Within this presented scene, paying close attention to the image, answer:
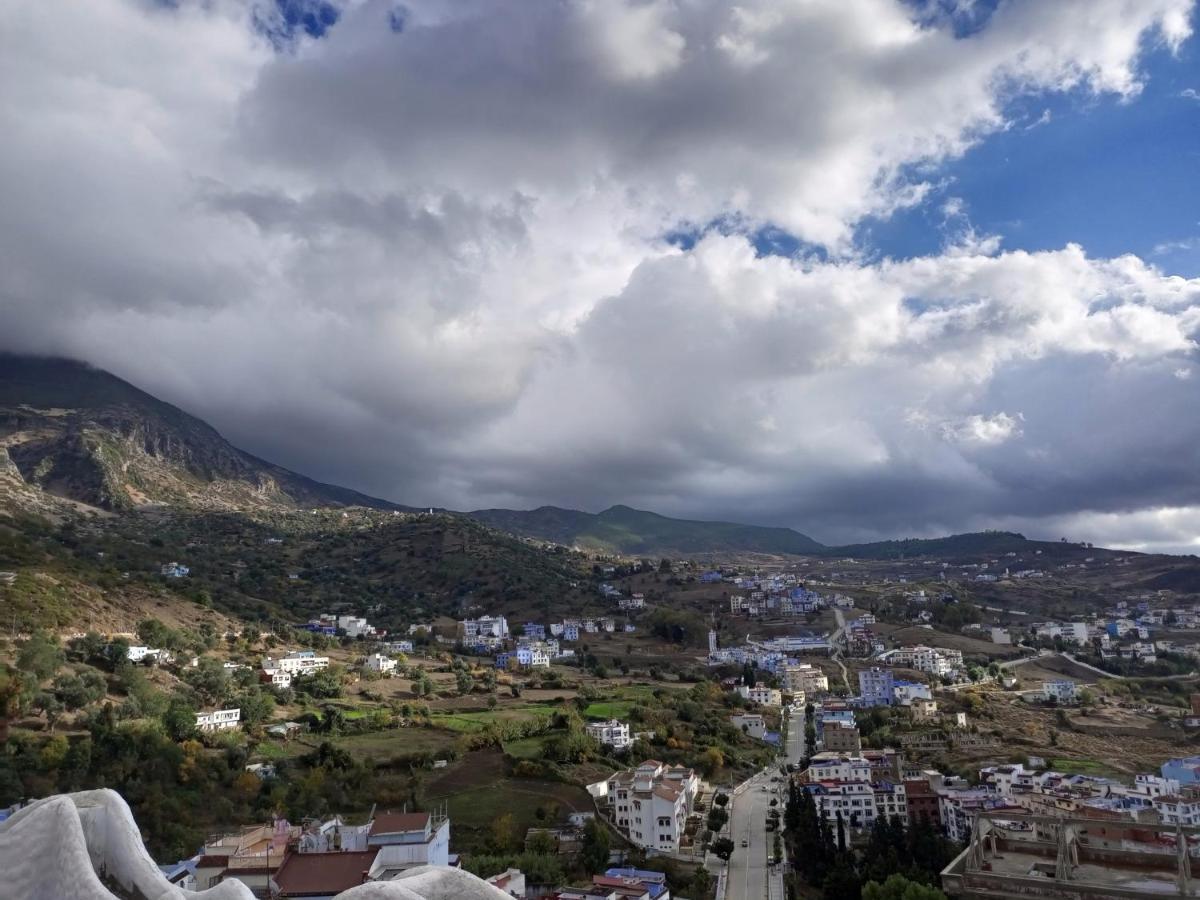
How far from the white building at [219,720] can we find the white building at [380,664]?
19.0 meters

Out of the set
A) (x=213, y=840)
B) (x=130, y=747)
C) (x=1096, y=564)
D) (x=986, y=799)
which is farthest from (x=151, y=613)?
(x=1096, y=564)

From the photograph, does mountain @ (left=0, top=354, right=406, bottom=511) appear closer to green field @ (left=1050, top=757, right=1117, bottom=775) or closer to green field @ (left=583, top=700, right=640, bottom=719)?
green field @ (left=583, top=700, right=640, bottom=719)

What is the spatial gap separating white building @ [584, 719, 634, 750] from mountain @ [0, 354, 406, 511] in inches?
3444

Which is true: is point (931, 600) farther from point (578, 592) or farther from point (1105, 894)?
point (1105, 894)

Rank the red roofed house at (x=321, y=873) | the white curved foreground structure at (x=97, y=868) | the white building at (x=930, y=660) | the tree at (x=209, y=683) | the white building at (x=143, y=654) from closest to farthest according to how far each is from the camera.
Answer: the white curved foreground structure at (x=97, y=868) → the red roofed house at (x=321, y=873) → the tree at (x=209, y=683) → the white building at (x=143, y=654) → the white building at (x=930, y=660)

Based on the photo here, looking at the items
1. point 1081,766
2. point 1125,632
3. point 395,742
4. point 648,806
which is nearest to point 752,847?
point 648,806

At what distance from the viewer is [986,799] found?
115ft

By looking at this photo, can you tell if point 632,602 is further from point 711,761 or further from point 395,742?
point 395,742

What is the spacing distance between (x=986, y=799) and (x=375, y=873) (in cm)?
2598

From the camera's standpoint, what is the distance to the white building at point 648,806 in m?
34.5

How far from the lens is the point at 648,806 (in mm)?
34781

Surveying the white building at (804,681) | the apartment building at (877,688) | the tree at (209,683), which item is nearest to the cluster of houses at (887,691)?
the apartment building at (877,688)

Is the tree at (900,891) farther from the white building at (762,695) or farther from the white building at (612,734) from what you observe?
the white building at (762,695)

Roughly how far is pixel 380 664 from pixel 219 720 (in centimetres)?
2194
